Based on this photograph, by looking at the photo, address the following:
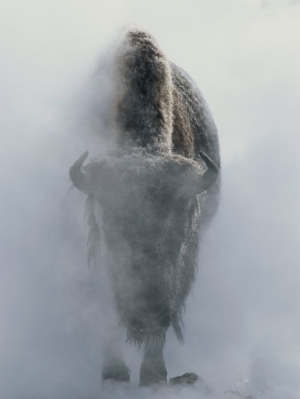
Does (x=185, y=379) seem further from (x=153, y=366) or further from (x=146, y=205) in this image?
(x=146, y=205)

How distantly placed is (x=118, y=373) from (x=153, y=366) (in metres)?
0.32

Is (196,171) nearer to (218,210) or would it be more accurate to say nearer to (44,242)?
(44,242)

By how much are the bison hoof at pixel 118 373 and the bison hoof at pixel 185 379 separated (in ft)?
1.41

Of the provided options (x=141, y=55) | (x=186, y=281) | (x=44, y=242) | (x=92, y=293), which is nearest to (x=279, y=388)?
(x=186, y=281)

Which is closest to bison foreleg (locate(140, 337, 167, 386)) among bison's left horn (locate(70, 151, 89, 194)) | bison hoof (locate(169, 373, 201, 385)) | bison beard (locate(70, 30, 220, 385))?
bison beard (locate(70, 30, 220, 385))

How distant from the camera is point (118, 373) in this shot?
8.30 metres

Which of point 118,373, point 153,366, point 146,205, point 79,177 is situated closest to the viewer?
point 146,205

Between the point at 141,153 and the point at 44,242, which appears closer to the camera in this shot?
the point at 141,153

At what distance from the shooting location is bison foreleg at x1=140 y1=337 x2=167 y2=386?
319 inches

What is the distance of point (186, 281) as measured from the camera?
28.1 ft

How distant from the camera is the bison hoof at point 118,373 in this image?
326 inches

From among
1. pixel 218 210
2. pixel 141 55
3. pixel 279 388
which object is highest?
→ pixel 141 55

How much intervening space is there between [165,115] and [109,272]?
6.03ft

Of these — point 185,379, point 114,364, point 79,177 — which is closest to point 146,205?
point 79,177
